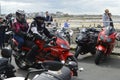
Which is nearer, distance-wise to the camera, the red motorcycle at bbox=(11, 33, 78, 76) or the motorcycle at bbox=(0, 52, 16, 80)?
the motorcycle at bbox=(0, 52, 16, 80)

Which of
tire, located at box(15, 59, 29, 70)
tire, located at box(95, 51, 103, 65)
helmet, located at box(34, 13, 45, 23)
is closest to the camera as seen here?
helmet, located at box(34, 13, 45, 23)

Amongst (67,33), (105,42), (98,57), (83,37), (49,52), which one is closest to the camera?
(49,52)

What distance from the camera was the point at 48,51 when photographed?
9203mm

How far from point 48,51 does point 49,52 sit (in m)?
0.05

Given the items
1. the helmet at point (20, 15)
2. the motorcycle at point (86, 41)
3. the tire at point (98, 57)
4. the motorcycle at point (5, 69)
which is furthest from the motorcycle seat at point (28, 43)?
the motorcycle at point (5, 69)

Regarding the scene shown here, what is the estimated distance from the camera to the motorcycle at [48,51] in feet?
28.9

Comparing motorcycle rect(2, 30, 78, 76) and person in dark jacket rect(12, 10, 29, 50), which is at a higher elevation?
person in dark jacket rect(12, 10, 29, 50)

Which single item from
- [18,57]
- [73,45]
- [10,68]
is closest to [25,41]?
[18,57]


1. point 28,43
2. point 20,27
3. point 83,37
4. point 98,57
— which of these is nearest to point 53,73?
point 28,43

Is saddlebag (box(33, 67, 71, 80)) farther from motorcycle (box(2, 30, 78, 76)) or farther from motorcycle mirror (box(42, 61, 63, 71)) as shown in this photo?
motorcycle (box(2, 30, 78, 76))

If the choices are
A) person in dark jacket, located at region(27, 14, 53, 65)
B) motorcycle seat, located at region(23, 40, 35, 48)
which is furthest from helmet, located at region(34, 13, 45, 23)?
motorcycle seat, located at region(23, 40, 35, 48)

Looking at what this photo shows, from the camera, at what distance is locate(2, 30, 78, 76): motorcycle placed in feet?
28.9

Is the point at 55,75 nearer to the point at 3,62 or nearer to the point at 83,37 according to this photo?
the point at 3,62

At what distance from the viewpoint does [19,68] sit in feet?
33.0
